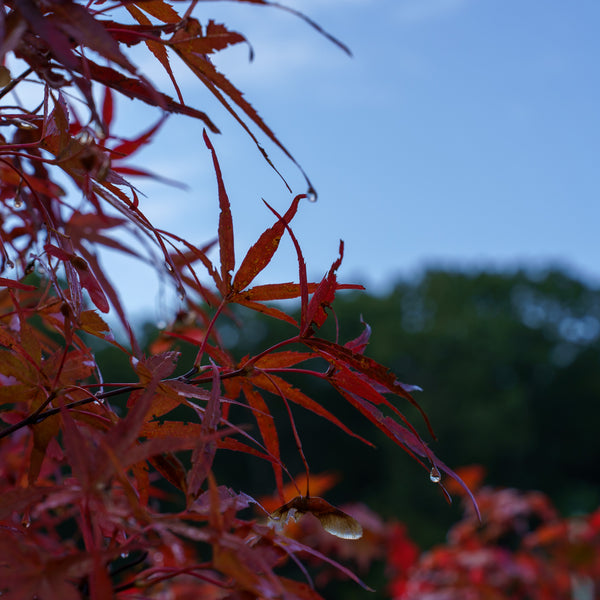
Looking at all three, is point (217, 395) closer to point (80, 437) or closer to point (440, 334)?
point (80, 437)

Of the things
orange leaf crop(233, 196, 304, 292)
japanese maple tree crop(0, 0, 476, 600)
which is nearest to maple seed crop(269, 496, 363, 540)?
japanese maple tree crop(0, 0, 476, 600)

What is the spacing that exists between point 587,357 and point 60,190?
19.1 m

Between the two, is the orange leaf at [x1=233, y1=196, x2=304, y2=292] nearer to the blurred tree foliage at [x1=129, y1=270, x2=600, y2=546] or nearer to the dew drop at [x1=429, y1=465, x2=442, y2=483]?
the dew drop at [x1=429, y1=465, x2=442, y2=483]

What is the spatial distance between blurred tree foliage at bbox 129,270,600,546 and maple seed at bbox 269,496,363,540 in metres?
12.6

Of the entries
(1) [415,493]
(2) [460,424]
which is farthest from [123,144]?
(2) [460,424]

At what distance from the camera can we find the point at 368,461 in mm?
15445

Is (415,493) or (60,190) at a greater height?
(415,493)

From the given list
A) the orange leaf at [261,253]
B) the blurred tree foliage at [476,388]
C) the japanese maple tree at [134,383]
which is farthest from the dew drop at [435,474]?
the blurred tree foliage at [476,388]

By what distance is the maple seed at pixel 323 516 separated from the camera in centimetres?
38

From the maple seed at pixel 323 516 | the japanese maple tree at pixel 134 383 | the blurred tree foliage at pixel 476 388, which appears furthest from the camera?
the blurred tree foliage at pixel 476 388

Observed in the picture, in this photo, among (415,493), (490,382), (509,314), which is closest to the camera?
(415,493)

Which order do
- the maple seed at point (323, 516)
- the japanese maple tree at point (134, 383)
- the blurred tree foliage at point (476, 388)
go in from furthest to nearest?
the blurred tree foliage at point (476, 388) → the maple seed at point (323, 516) → the japanese maple tree at point (134, 383)

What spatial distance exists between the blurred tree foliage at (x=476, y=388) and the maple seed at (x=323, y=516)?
12.6m

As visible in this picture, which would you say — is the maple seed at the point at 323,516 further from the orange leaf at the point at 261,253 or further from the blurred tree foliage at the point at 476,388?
the blurred tree foliage at the point at 476,388
